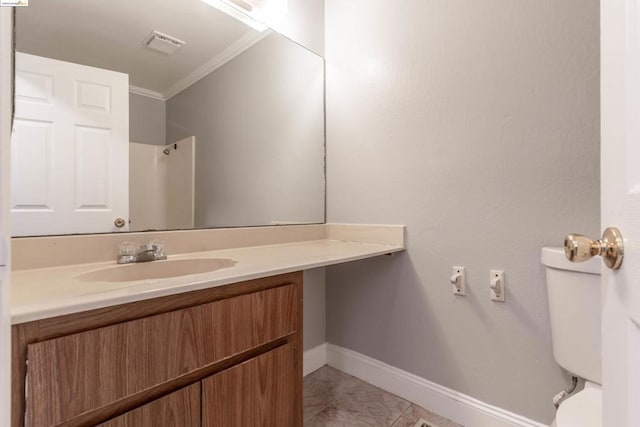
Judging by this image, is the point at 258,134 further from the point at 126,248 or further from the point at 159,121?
the point at 126,248

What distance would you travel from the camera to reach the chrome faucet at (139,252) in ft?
3.38

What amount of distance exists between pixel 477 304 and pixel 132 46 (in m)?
1.70

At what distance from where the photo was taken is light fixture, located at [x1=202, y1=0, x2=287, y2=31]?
4.64 ft

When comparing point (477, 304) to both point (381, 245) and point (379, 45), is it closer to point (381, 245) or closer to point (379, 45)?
point (381, 245)

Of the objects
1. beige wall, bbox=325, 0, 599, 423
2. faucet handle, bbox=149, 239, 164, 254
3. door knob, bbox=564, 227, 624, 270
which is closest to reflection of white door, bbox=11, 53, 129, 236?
faucet handle, bbox=149, 239, 164, 254

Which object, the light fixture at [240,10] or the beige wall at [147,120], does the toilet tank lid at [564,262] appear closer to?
the beige wall at [147,120]

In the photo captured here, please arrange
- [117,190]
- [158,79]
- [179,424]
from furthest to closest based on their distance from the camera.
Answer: [158,79] < [117,190] < [179,424]

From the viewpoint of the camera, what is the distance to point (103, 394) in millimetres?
595

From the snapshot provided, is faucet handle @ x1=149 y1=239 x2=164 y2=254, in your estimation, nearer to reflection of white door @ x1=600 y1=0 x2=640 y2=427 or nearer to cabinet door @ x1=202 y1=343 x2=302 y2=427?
cabinet door @ x1=202 y1=343 x2=302 y2=427

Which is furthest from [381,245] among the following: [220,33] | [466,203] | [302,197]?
[220,33]

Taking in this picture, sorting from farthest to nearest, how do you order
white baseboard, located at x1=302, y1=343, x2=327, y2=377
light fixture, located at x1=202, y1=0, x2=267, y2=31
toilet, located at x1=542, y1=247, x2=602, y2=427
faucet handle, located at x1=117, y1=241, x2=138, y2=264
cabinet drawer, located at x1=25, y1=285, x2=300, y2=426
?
white baseboard, located at x1=302, y1=343, x2=327, y2=377
light fixture, located at x1=202, y1=0, x2=267, y2=31
faucet handle, located at x1=117, y1=241, x2=138, y2=264
toilet, located at x1=542, y1=247, x2=602, y2=427
cabinet drawer, located at x1=25, y1=285, x2=300, y2=426

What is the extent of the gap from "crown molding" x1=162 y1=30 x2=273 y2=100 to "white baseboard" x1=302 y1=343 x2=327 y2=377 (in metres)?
1.47

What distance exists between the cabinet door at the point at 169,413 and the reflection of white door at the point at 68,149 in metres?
0.66

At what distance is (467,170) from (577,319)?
0.63 m
